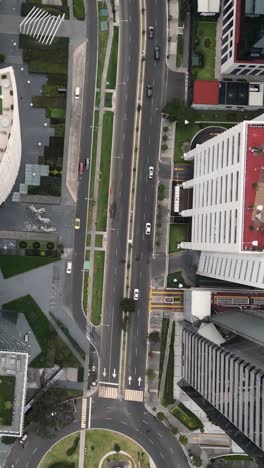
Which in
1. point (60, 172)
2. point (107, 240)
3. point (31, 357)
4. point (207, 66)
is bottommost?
point (31, 357)

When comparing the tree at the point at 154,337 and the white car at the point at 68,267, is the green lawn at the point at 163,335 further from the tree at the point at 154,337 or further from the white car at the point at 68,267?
the white car at the point at 68,267

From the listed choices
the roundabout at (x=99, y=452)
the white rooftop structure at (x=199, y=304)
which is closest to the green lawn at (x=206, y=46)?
the white rooftop structure at (x=199, y=304)

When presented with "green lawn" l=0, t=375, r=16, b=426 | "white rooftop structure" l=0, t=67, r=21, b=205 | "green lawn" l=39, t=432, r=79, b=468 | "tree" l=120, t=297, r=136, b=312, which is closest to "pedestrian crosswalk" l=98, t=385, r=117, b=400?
"green lawn" l=39, t=432, r=79, b=468

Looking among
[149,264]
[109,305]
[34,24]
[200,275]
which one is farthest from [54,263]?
[34,24]

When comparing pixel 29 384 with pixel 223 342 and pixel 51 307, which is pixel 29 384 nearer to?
pixel 51 307

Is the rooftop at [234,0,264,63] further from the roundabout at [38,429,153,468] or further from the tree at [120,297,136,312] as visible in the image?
the roundabout at [38,429,153,468]
